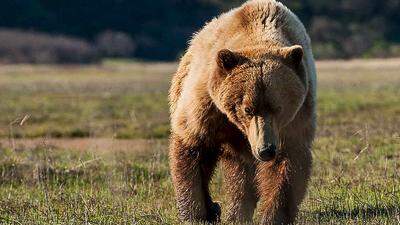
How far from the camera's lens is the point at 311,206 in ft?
27.2

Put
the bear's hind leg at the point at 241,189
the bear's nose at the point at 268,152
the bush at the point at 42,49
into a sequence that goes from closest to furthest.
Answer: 1. the bear's nose at the point at 268,152
2. the bear's hind leg at the point at 241,189
3. the bush at the point at 42,49

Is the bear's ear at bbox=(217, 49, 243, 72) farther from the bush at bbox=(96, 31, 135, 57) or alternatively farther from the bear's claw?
the bush at bbox=(96, 31, 135, 57)

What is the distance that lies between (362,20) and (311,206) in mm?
80068

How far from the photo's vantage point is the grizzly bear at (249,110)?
21.2 feet

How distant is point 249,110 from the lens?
6430 mm

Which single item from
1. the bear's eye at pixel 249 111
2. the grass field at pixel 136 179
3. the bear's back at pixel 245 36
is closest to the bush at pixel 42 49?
the grass field at pixel 136 179

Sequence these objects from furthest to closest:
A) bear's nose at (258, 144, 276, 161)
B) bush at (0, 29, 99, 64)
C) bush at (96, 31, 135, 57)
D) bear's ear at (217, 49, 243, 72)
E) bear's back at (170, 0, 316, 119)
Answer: bush at (96, 31, 135, 57), bush at (0, 29, 99, 64), bear's back at (170, 0, 316, 119), bear's ear at (217, 49, 243, 72), bear's nose at (258, 144, 276, 161)

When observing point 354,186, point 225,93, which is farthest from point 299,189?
point 354,186

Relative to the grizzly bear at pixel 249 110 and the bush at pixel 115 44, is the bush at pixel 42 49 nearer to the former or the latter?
the bush at pixel 115 44

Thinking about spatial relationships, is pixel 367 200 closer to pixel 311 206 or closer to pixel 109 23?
pixel 311 206

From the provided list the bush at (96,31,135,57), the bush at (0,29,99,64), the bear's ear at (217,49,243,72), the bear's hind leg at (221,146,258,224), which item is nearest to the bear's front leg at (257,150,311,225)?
the bear's ear at (217,49,243,72)

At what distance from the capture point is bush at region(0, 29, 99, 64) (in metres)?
76.6

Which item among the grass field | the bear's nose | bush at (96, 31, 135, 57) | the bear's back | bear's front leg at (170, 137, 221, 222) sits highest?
the bear's back

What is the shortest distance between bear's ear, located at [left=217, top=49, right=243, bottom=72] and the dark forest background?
70948mm
